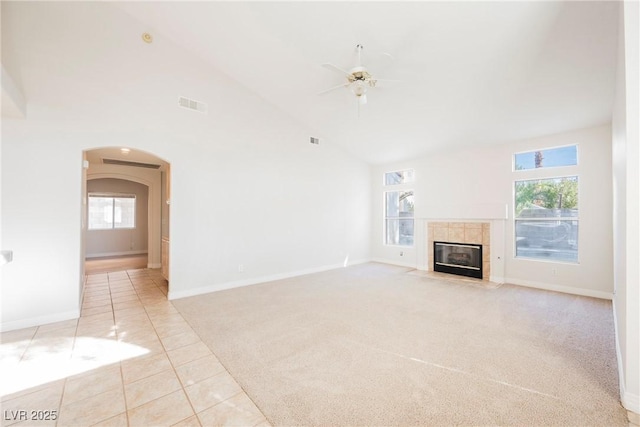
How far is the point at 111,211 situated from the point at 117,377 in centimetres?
895

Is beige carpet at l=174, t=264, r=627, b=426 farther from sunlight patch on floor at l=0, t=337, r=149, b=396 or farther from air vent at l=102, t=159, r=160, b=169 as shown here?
air vent at l=102, t=159, r=160, b=169

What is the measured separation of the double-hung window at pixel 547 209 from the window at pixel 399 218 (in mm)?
2421

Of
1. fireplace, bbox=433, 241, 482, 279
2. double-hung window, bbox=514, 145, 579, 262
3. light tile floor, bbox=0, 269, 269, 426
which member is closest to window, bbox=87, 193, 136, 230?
light tile floor, bbox=0, 269, 269, 426

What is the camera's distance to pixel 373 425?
1782 millimetres

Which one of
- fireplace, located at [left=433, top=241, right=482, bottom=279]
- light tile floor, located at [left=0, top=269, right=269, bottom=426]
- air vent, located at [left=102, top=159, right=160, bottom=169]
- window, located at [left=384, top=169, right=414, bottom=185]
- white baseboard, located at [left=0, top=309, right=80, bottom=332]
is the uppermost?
air vent, located at [left=102, top=159, right=160, bottom=169]

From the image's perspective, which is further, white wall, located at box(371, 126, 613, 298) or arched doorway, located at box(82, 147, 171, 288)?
arched doorway, located at box(82, 147, 171, 288)

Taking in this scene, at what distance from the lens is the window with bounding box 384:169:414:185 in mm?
7334

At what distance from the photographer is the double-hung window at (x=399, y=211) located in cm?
740

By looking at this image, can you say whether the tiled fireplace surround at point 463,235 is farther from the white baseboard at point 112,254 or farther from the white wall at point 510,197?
the white baseboard at point 112,254

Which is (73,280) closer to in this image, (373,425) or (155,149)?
(155,149)

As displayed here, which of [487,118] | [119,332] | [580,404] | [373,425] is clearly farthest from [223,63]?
[580,404]

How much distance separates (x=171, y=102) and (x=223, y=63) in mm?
1129

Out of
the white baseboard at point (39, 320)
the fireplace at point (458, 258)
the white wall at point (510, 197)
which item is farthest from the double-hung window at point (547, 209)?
the white baseboard at point (39, 320)

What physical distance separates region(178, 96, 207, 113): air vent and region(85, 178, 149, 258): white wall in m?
6.10
